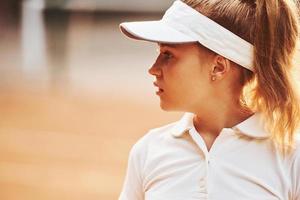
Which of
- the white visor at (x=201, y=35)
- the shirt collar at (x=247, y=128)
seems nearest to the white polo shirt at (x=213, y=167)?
the shirt collar at (x=247, y=128)

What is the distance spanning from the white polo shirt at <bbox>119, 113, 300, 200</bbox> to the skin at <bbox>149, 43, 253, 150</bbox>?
3cm

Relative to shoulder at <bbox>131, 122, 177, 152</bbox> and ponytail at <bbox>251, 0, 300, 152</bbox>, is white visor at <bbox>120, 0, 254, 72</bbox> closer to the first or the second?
ponytail at <bbox>251, 0, 300, 152</bbox>

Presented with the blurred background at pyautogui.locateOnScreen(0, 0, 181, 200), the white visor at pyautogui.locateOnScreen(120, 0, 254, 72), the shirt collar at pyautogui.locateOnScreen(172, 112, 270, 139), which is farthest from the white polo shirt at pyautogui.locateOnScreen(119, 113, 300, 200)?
the blurred background at pyautogui.locateOnScreen(0, 0, 181, 200)

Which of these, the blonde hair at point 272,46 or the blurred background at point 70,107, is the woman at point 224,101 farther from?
the blurred background at point 70,107

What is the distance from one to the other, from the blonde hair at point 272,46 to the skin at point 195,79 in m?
0.05

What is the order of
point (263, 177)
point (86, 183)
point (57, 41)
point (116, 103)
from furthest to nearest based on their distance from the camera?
1. point (57, 41)
2. point (116, 103)
3. point (86, 183)
4. point (263, 177)

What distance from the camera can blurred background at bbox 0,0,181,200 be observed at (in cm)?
277

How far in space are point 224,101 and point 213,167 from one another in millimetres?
113

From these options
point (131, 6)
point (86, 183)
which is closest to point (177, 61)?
point (86, 183)

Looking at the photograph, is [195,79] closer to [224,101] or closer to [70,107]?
[224,101]

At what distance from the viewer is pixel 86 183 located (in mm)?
2701

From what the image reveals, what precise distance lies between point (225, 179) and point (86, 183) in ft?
5.75

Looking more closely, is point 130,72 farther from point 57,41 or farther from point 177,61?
point 177,61

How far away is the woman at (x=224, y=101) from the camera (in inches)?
39.2
